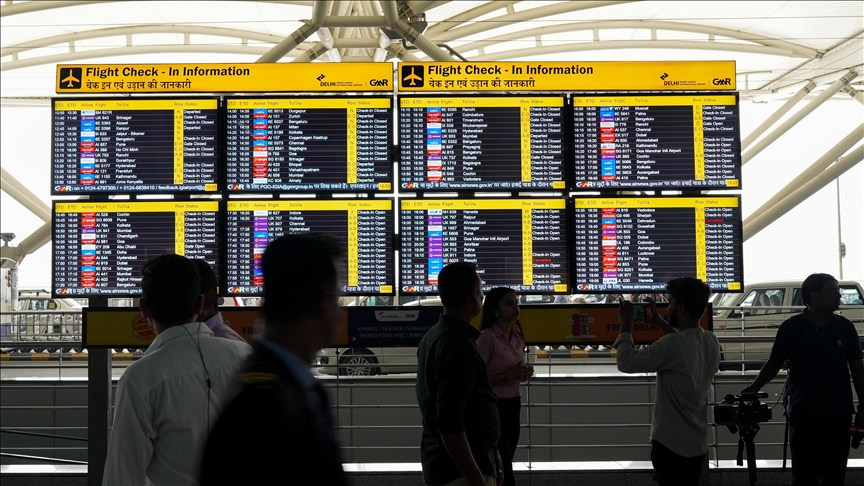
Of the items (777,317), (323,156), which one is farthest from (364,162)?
(777,317)

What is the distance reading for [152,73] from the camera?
6562 mm

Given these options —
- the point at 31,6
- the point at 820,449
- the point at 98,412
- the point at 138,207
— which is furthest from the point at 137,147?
the point at 31,6

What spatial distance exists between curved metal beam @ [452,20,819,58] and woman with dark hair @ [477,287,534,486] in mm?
17709

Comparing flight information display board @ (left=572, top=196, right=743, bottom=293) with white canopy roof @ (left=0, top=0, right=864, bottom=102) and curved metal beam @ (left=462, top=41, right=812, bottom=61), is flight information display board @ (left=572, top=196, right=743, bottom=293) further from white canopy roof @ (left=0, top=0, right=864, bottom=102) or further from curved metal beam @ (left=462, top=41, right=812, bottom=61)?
curved metal beam @ (left=462, top=41, right=812, bottom=61)

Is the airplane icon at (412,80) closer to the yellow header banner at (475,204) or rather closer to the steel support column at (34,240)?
the yellow header banner at (475,204)

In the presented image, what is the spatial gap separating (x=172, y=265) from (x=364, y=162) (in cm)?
371

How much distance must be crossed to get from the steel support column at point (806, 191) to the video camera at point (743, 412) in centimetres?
1320

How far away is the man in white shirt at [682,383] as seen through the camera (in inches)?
191

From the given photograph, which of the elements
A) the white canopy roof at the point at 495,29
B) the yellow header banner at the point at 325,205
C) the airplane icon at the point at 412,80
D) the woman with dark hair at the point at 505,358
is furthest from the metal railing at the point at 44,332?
the white canopy roof at the point at 495,29

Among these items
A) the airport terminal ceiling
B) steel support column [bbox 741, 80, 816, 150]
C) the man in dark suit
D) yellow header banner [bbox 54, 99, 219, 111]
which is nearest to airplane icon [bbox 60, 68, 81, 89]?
yellow header banner [bbox 54, 99, 219, 111]

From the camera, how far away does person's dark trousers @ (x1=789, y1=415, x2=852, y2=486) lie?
5461 mm

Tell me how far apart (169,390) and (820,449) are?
4701 millimetres

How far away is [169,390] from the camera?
2.65 meters

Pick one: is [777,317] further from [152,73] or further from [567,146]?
[152,73]
